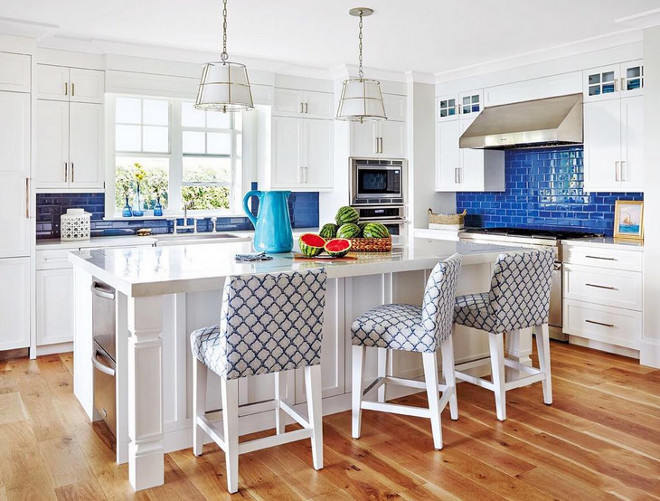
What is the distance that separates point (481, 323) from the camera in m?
3.35

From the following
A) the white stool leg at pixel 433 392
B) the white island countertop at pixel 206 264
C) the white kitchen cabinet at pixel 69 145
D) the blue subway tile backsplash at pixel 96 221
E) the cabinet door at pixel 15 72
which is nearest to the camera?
the white island countertop at pixel 206 264

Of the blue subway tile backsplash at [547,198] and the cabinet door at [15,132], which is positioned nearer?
the cabinet door at [15,132]

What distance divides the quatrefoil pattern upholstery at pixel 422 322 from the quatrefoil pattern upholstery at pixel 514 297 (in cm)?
27

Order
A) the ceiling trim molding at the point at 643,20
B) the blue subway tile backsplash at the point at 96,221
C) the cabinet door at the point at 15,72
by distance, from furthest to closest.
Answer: the blue subway tile backsplash at the point at 96,221 < the cabinet door at the point at 15,72 < the ceiling trim molding at the point at 643,20

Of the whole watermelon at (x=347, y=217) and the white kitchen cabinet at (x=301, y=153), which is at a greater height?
the white kitchen cabinet at (x=301, y=153)

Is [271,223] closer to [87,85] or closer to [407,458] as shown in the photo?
[407,458]

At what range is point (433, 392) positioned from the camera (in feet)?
9.70

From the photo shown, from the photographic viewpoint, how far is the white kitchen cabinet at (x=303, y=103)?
6098 millimetres

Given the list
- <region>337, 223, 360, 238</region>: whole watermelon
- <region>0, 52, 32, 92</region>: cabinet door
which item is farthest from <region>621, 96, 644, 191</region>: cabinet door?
<region>0, 52, 32, 92</region>: cabinet door

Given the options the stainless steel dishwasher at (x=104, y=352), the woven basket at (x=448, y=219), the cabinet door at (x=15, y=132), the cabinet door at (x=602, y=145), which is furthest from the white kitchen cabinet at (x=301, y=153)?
the stainless steel dishwasher at (x=104, y=352)

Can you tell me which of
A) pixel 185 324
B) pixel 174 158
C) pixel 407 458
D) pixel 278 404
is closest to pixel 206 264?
pixel 185 324

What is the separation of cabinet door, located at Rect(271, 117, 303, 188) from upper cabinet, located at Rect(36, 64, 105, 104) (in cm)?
167

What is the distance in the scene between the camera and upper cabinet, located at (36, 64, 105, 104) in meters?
4.96

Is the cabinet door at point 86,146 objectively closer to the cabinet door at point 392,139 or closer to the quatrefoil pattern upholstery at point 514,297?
the cabinet door at point 392,139
